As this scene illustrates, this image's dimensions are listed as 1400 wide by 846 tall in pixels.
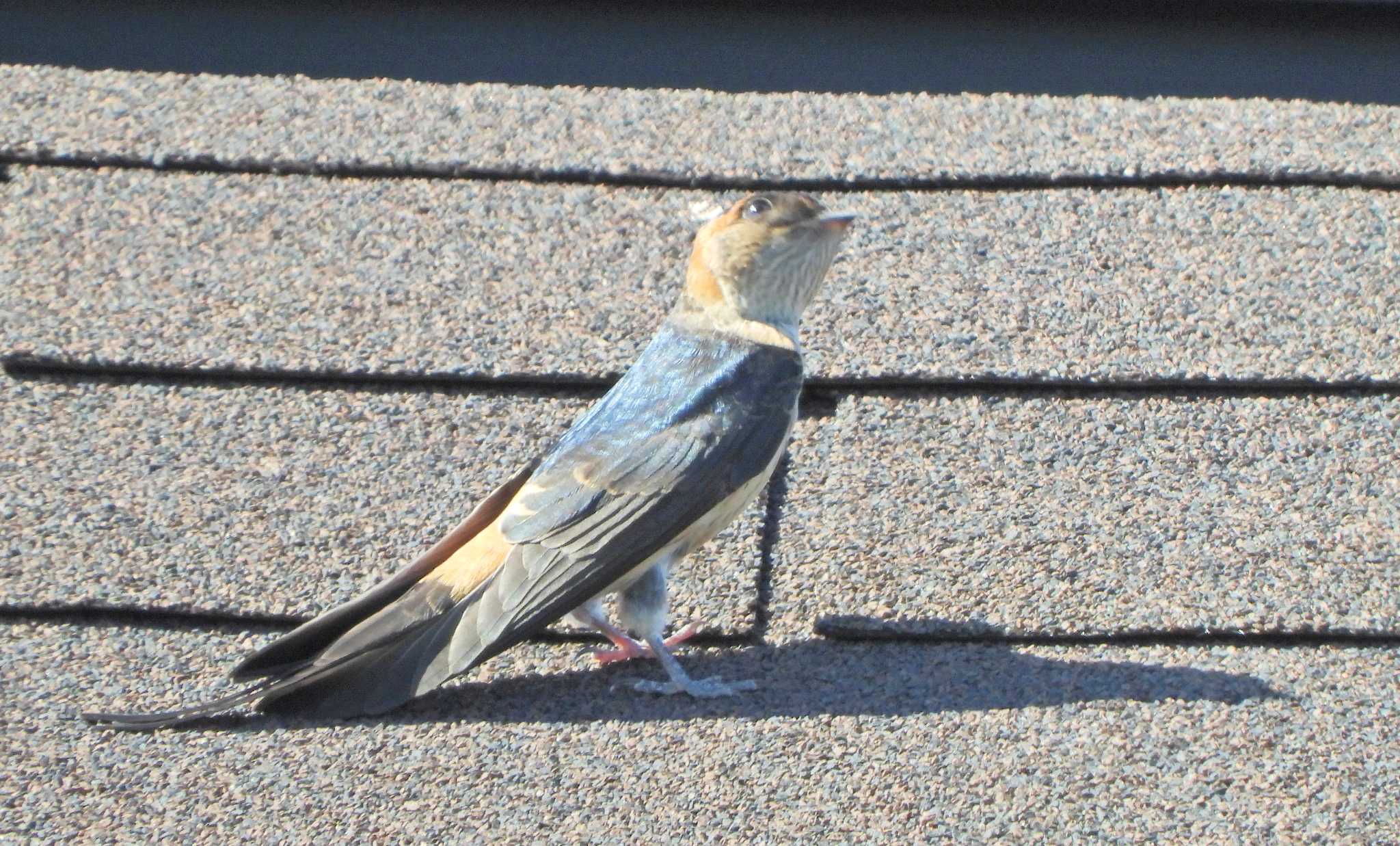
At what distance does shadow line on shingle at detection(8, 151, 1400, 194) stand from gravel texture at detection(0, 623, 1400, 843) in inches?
53.0

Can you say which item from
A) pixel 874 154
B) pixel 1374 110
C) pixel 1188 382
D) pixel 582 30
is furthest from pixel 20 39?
pixel 1374 110

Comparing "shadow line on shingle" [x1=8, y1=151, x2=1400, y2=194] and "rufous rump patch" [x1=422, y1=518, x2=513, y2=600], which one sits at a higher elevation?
"shadow line on shingle" [x1=8, y1=151, x2=1400, y2=194]

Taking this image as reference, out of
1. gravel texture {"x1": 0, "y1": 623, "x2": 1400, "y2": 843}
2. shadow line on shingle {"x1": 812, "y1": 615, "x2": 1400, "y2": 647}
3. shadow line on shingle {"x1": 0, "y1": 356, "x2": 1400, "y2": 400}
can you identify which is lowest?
gravel texture {"x1": 0, "y1": 623, "x2": 1400, "y2": 843}

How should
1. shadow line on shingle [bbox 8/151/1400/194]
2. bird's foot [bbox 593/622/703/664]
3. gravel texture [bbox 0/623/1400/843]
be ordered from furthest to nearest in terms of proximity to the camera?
shadow line on shingle [bbox 8/151/1400/194] → bird's foot [bbox 593/622/703/664] → gravel texture [bbox 0/623/1400/843]

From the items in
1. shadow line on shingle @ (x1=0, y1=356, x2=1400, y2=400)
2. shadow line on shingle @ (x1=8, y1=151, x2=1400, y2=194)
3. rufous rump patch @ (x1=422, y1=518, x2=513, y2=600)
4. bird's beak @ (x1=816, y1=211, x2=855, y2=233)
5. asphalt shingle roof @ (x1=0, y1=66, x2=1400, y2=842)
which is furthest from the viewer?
shadow line on shingle @ (x1=8, y1=151, x2=1400, y2=194)

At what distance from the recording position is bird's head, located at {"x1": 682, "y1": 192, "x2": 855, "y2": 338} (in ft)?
11.2

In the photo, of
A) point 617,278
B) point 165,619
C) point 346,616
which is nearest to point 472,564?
point 346,616

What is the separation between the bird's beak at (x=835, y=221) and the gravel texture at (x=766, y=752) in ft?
2.75

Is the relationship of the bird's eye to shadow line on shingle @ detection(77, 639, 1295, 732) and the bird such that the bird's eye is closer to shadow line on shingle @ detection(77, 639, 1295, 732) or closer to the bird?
the bird

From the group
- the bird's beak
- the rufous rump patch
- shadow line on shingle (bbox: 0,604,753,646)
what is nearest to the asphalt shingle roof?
shadow line on shingle (bbox: 0,604,753,646)

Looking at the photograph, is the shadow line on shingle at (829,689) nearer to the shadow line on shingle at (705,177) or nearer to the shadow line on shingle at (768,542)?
the shadow line on shingle at (768,542)

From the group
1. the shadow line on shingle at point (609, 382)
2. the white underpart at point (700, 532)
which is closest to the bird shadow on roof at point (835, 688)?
the white underpart at point (700, 532)

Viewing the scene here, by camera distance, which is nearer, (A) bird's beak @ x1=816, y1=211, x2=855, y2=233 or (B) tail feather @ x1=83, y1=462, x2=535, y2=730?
(B) tail feather @ x1=83, y1=462, x2=535, y2=730

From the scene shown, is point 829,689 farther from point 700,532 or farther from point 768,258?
point 768,258
